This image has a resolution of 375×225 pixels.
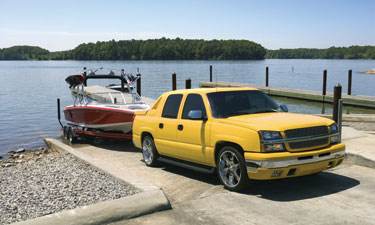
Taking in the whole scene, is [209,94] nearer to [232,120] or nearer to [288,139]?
[232,120]

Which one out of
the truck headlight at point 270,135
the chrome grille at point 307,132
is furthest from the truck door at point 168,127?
the chrome grille at point 307,132

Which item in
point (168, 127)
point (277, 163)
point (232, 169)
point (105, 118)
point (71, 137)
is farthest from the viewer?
point (71, 137)

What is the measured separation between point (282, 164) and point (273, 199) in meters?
0.60

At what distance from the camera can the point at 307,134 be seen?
6.88 metres

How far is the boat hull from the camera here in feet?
43.4

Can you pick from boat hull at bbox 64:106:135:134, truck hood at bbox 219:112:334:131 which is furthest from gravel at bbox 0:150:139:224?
boat hull at bbox 64:106:135:134

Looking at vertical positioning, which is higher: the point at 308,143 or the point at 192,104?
the point at 192,104

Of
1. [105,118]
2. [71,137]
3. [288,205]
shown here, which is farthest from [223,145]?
[71,137]

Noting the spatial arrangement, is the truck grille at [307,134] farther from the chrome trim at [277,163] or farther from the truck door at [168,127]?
the truck door at [168,127]

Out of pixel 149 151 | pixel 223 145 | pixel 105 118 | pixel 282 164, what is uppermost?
pixel 223 145

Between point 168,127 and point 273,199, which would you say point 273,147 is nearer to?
point 273,199

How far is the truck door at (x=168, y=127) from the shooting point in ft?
28.0

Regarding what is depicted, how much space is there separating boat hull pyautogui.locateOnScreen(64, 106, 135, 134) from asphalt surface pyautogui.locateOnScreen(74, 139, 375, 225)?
4374 millimetres

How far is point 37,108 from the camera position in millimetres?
32250
